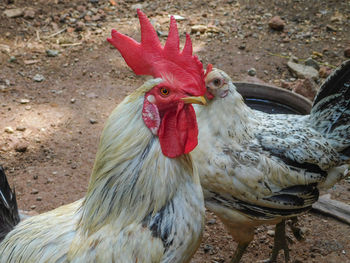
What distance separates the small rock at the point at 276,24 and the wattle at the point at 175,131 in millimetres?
5461

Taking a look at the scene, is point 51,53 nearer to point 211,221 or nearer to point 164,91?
point 211,221

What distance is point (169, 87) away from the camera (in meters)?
2.39

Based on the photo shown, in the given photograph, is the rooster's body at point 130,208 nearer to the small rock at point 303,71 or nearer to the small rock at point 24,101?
the small rock at point 24,101

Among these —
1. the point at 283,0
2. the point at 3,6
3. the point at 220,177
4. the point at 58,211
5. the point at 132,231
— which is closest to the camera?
the point at 132,231

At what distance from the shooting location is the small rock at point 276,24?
7.41 m

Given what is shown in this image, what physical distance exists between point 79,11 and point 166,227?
20.6ft

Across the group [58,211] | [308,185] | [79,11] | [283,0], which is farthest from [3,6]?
[308,185]

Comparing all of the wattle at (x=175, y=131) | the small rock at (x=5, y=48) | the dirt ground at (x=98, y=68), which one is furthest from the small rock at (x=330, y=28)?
the wattle at (x=175, y=131)

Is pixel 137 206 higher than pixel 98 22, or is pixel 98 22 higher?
pixel 137 206

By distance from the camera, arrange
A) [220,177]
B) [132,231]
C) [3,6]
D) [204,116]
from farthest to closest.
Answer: [3,6] < [204,116] < [220,177] < [132,231]

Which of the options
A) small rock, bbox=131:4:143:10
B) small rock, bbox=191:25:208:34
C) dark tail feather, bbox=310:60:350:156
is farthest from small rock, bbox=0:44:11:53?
dark tail feather, bbox=310:60:350:156

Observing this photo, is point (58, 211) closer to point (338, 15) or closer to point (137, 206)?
point (137, 206)

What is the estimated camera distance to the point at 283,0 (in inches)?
322

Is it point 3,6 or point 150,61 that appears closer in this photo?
point 150,61
